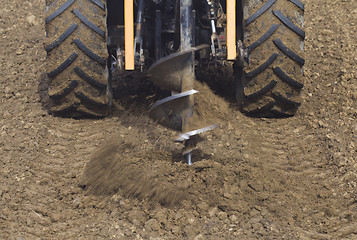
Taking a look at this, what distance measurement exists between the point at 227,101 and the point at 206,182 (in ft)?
4.81

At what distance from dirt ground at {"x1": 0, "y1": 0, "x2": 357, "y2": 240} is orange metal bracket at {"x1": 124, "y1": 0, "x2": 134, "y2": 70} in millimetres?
725

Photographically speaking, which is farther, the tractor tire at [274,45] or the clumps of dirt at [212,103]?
the clumps of dirt at [212,103]

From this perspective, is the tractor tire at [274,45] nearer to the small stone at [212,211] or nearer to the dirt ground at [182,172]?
the dirt ground at [182,172]

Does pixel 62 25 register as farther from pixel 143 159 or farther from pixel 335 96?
pixel 335 96

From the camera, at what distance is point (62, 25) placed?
433cm

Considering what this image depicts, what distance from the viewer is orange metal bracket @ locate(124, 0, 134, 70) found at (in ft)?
12.8

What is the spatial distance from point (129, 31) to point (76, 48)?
2.14 ft

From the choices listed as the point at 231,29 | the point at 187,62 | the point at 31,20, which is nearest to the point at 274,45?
the point at 231,29

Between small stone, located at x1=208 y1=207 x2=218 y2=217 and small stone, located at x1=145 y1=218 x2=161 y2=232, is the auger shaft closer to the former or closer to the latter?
small stone, located at x1=208 y1=207 x2=218 y2=217

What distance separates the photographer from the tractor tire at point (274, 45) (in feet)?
14.0

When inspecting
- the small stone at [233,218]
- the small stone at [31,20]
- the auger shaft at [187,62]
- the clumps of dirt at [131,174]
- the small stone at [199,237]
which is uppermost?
the small stone at [31,20]

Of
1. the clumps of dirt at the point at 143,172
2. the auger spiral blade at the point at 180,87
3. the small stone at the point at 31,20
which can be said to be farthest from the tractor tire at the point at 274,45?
the small stone at the point at 31,20

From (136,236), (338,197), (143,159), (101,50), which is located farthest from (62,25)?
(338,197)

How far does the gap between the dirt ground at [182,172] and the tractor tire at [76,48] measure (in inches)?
15.5
